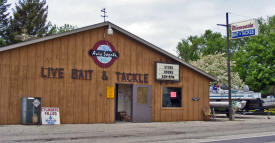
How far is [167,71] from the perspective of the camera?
2292cm

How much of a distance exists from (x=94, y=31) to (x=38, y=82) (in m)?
4.29

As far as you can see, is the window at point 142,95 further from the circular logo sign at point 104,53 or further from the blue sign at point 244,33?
the blue sign at point 244,33

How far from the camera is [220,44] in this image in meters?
67.9

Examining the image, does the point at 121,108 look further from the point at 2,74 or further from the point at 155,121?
the point at 2,74

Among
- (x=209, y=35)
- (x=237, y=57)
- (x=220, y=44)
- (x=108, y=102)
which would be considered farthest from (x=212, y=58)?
(x=108, y=102)

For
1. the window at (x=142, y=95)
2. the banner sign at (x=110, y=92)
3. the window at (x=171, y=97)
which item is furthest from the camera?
the window at (x=171, y=97)

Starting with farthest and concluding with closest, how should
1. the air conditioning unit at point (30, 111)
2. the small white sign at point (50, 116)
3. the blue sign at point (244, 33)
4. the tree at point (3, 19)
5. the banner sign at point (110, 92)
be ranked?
the tree at point (3, 19) → the blue sign at point (244, 33) → the banner sign at point (110, 92) → the small white sign at point (50, 116) → the air conditioning unit at point (30, 111)

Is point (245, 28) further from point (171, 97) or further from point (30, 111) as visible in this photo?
point (30, 111)

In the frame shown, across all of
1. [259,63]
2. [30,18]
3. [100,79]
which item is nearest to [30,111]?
[100,79]

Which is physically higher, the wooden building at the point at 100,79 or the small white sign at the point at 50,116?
the wooden building at the point at 100,79

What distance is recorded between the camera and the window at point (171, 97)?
75.0 ft

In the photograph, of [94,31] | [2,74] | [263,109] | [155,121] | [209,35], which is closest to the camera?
[2,74]

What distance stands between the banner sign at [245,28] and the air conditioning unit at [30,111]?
14.4 meters

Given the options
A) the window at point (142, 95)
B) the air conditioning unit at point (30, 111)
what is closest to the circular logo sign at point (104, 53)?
the window at point (142, 95)
